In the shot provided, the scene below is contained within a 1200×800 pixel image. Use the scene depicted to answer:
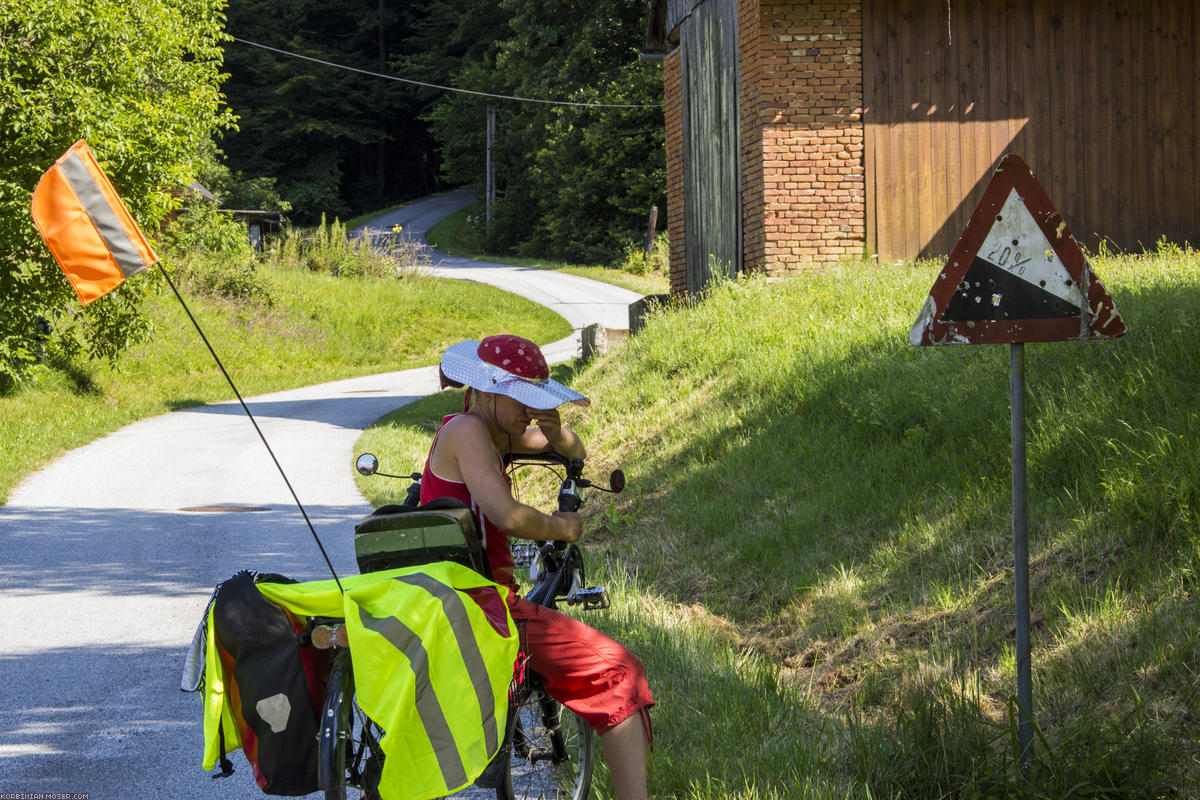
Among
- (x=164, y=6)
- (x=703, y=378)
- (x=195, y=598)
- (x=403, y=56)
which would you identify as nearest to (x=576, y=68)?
(x=403, y=56)

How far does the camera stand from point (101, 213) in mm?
3439

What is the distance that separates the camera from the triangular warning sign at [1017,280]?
371cm

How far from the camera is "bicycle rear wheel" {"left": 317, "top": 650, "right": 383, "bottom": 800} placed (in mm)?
2891

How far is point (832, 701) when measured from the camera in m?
5.36

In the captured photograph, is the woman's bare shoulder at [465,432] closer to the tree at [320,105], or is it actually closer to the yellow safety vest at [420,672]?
the yellow safety vest at [420,672]

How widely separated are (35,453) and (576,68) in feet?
119

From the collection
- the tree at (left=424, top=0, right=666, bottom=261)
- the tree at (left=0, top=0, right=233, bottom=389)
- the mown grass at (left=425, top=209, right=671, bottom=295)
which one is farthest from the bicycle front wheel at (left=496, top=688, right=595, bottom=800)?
the tree at (left=424, top=0, right=666, bottom=261)

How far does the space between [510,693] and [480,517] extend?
568 millimetres

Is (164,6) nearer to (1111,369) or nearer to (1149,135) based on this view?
(1149,135)

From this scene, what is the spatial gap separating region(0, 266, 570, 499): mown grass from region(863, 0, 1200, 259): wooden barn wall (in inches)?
420

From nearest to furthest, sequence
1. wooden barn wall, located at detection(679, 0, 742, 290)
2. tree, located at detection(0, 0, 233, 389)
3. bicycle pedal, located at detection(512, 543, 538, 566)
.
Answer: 1. bicycle pedal, located at detection(512, 543, 538, 566)
2. wooden barn wall, located at detection(679, 0, 742, 290)
3. tree, located at detection(0, 0, 233, 389)

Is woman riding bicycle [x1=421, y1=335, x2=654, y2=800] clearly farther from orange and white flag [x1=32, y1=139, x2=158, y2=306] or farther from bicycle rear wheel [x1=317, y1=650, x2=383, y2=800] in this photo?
orange and white flag [x1=32, y1=139, x2=158, y2=306]

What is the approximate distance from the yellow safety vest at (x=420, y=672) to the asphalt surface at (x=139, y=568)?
1.73 metres

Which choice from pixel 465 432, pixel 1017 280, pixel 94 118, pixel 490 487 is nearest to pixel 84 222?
pixel 465 432
